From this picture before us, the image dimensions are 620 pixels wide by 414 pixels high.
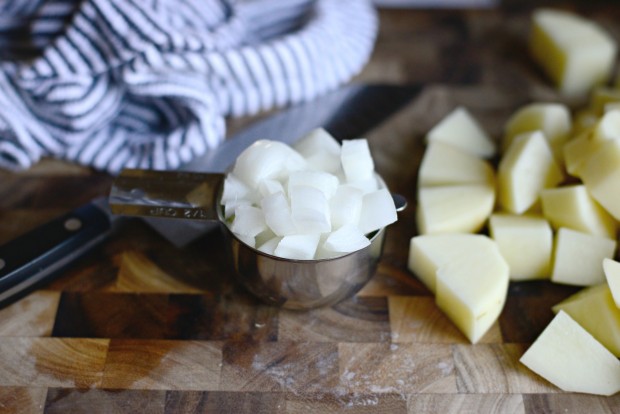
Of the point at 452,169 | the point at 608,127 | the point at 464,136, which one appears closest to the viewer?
the point at 608,127

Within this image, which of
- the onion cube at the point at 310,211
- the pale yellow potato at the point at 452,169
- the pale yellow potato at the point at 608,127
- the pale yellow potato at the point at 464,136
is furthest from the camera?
the pale yellow potato at the point at 464,136

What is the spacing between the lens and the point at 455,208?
1.34 m

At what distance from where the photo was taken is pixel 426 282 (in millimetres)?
1303

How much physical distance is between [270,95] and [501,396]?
34.6 inches

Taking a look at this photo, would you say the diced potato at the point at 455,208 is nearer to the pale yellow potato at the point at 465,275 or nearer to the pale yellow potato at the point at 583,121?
the pale yellow potato at the point at 465,275

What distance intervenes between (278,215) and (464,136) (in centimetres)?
62

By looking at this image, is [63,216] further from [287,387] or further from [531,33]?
[531,33]

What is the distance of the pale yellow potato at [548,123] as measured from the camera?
1473 mm

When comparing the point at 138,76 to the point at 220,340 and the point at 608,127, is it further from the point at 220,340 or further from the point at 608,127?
the point at 608,127

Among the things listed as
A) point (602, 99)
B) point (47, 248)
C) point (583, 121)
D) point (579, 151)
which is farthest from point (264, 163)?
point (602, 99)

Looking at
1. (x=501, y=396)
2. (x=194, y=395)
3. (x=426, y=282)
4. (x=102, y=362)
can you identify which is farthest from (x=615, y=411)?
(x=102, y=362)

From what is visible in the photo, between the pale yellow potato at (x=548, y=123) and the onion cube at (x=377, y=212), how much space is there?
50 cm

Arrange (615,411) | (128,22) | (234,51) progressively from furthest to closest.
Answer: (234,51), (128,22), (615,411)

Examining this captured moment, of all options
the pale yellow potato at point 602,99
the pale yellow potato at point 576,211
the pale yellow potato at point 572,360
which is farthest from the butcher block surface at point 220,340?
the pale yellow potato at point 602,99
